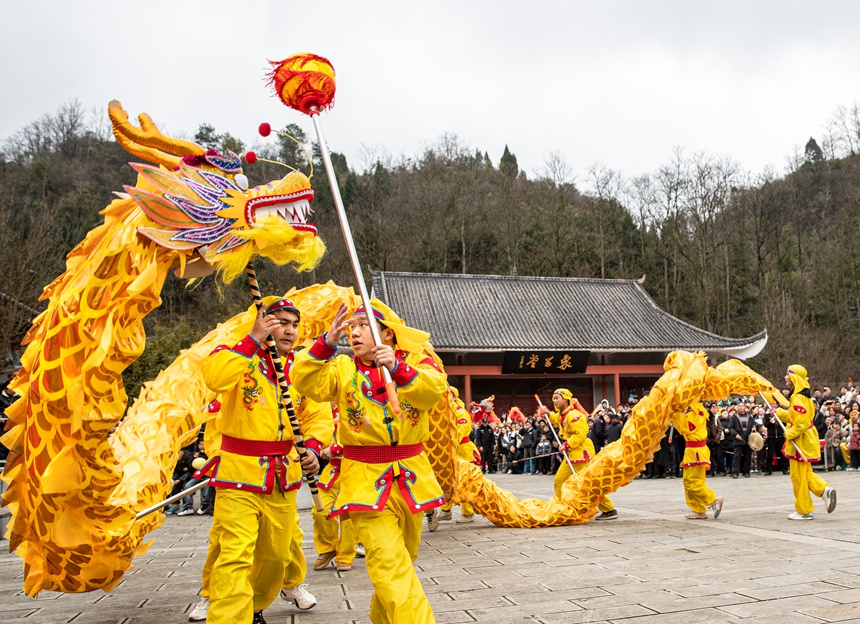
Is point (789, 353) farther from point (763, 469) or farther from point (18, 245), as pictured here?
point (18, 245)

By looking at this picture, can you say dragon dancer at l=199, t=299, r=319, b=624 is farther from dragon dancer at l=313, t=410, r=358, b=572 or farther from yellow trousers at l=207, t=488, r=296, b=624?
dragon dancer at l=313, t=410, r=358, b=572

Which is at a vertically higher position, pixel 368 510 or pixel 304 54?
pixel 304 54

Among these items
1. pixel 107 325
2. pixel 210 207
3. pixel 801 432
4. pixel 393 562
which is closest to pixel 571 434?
pixel 801 432

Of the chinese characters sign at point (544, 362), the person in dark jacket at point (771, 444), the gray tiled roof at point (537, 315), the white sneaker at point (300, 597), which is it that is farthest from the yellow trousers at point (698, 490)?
the chinese characters sign at point (544, 362)

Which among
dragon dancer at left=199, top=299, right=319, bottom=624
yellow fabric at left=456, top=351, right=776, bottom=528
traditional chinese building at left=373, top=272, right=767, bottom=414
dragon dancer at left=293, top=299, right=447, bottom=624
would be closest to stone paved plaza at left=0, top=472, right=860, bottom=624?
yellow fabric at left=456, top=351, right=776, bottom=528

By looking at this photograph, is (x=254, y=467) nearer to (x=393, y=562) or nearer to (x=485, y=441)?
(x=393, y=562)

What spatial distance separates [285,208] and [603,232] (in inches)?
1599

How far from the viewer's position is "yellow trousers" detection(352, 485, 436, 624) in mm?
3184

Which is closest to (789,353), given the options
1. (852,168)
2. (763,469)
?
(852,168)

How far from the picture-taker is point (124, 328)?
3.39 meters

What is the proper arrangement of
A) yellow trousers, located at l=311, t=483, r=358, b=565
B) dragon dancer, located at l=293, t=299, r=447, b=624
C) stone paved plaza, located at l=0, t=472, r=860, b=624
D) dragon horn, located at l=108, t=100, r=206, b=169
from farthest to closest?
1. yellow trousers, located at l=311, t=483, r=358, b=565
2. stone paved plaza, located at l=0, t=472, r=860, b=624
3. dragon horn, located at l=108, t=100, r=206, b=169
4. dragon dancer, located at l=293, t=299, r=447, b=624

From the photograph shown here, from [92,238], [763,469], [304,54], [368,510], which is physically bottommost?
[763,469]

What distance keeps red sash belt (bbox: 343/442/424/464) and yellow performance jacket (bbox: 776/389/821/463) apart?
20.2ft

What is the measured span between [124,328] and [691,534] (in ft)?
20.1
